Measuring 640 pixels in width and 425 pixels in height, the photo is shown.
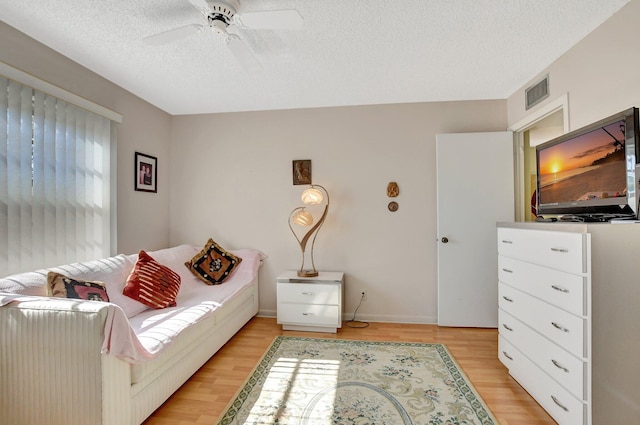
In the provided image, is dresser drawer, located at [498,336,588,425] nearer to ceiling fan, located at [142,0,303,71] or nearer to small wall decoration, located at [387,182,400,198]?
small wall decoration, located at [387,182,400,198]

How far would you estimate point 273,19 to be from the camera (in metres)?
1.50

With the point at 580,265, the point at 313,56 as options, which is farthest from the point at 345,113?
the point at 580,265

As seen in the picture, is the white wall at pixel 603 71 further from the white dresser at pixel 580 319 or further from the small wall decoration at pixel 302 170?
the small wall decoration at pixel 302 170

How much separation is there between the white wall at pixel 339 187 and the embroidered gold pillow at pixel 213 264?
0.30 metres

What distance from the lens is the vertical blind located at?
1768 mm

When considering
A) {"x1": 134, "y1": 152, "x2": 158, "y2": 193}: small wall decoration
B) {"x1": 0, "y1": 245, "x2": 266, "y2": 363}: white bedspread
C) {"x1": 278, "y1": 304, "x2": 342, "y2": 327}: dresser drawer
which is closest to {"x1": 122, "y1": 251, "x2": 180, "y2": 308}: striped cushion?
{"x1": 0, "y1": 245, "x2": 266, "y2": 363}: white bedspread

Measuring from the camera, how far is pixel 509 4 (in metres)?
1.60

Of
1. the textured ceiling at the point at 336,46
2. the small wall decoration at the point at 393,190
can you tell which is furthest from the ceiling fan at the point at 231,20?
the small wall decoration at the point at 393,190

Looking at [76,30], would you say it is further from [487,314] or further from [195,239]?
[487,314]

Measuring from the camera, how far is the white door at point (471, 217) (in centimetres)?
285

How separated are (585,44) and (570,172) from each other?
928 mm

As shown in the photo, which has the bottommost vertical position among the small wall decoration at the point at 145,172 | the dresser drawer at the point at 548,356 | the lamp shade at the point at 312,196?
the dresser drawer at the point at 548,356

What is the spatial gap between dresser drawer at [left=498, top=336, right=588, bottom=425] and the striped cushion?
8.67 feet

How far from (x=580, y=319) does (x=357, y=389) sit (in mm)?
1357
